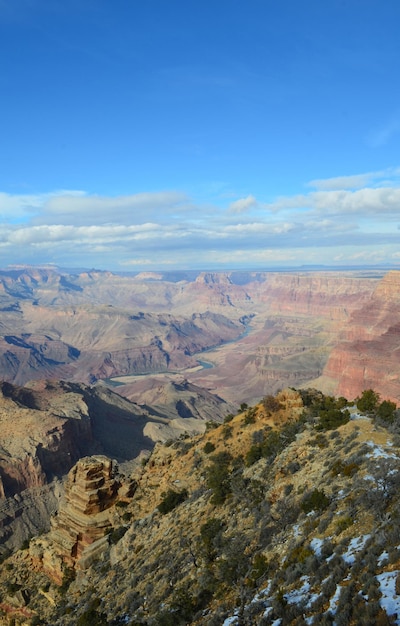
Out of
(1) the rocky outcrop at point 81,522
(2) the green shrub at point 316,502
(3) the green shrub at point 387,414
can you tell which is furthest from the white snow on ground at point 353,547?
(1) the rocky outcrop at point 81,522

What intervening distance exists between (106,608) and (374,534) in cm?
1629

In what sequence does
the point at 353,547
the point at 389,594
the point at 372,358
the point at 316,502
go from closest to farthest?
the point at 389,594, the point at 353,547, the point at 316,502, the point at 372,358

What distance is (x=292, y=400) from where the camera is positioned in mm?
38531

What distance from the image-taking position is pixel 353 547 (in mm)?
15531

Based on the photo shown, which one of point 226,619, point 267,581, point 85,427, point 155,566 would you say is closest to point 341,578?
point 267,581

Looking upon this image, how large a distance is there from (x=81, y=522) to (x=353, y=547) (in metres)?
25.7

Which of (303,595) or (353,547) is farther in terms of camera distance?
(353,547)

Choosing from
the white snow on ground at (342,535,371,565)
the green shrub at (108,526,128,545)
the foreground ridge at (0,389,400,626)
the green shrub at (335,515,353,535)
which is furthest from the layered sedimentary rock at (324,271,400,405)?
the white snow on ground at (342,535,371,565)

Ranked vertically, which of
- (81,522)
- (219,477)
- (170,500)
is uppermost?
(219,477)

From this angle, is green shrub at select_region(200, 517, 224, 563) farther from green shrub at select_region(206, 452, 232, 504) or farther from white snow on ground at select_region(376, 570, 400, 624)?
white snow on ground at select_region(376, 570, 400, 624)

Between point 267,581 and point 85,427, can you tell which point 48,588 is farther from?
point 85,427

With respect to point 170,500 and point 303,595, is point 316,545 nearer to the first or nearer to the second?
point 303,595

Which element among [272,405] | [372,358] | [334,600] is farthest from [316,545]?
[372,358]

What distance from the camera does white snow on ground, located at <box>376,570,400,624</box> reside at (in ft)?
36.5
